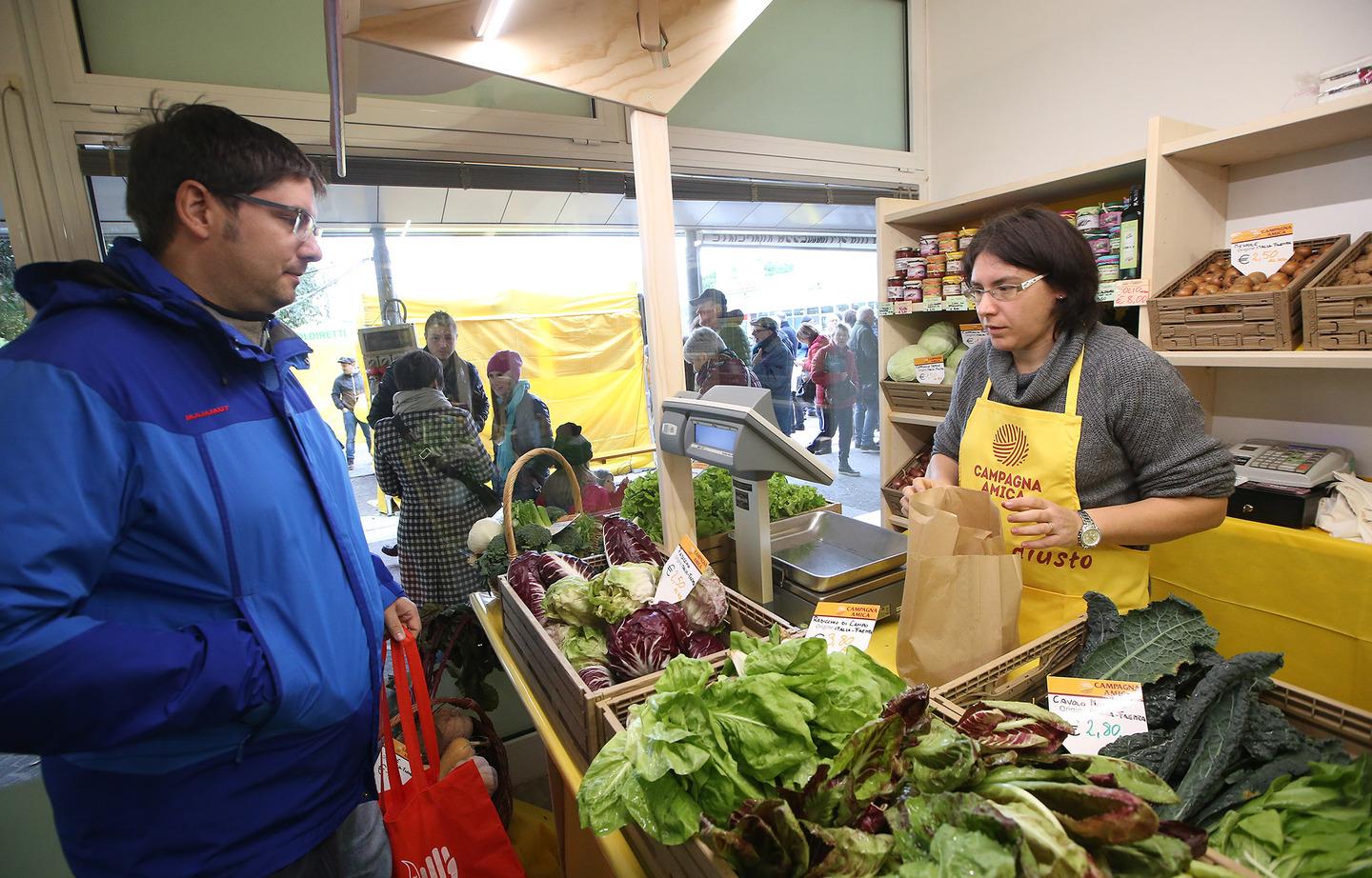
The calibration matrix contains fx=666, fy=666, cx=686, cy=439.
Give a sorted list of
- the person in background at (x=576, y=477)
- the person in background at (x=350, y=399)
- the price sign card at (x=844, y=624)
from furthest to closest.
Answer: the person in background at (x=576, y=477)
the person in background at (x=350, y=399)
the price sign card at (x=844, y=624)

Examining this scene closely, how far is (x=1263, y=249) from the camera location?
85.2 inches

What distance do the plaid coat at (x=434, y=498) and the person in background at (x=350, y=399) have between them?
4.3 inches

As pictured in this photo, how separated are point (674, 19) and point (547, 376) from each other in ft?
5.53

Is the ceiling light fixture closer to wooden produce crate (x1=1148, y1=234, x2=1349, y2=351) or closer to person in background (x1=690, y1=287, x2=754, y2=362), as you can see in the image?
person in background (x1=690, y1=287, x2=754, y2=362)

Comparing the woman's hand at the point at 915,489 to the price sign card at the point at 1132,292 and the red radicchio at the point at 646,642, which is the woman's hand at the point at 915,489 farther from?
the price sign card at the point at 1132,292

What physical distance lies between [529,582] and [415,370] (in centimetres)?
129

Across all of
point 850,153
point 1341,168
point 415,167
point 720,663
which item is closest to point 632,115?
point 415,167

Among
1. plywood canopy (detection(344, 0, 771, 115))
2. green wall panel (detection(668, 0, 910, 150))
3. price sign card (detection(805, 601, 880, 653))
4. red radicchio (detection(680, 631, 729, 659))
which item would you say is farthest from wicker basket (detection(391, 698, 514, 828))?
green wall panel (detection(668, 0, 910, 150))

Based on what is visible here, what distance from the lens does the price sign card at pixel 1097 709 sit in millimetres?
1032

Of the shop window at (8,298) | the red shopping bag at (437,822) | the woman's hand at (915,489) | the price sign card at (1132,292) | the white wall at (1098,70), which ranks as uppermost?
the white wall at (1098,70)

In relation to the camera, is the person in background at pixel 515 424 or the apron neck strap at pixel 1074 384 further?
the person in background at pixel 515 424

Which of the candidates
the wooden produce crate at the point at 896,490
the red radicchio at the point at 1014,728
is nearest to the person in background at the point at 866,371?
the wooden produce crate at the point at 896,490

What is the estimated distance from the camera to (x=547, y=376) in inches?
120

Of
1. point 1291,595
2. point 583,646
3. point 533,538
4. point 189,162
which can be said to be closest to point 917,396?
point 1291,595
